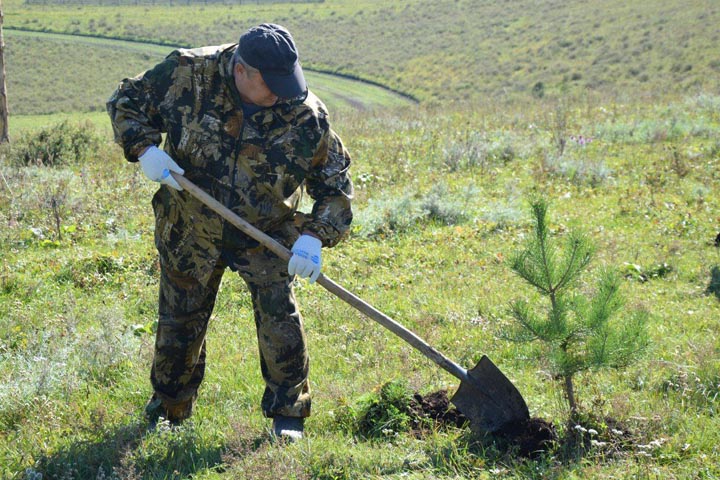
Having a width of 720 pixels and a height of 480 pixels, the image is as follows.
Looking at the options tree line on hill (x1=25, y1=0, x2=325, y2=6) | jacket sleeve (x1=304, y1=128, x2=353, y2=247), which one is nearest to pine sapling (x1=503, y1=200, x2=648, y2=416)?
jacket sleeve (x1=304, y1=128, x2=353, y2=247)

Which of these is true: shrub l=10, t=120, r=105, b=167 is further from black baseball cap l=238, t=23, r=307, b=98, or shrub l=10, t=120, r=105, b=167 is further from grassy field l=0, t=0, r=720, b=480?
black baseball cap l=238, t=23, r=307, b=98

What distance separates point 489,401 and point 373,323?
1560mm

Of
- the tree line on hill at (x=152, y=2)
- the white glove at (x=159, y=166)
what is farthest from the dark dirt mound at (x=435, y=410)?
the tree line on hill at (x=152, y=2)

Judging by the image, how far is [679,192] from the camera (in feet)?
28.2

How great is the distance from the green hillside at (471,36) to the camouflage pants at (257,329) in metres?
A: 18.4

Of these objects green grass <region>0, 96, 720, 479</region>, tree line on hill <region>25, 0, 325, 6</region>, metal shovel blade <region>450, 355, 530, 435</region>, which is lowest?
tree line on hill <region>25, 0, 325, 6</region>

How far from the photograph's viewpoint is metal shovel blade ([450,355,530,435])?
3.90 m

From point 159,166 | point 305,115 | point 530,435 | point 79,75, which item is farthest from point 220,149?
point 79,75

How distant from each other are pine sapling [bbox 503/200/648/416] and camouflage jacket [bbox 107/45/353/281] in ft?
3.32

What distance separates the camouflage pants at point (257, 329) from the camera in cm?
378

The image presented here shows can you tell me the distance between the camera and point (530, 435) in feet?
12.5

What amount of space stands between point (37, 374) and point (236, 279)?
2.07 metres

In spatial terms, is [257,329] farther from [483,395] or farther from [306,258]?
[483,395]

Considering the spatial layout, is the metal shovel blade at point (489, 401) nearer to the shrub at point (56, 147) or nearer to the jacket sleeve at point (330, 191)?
the jacket sleeve at point (330, 191)
